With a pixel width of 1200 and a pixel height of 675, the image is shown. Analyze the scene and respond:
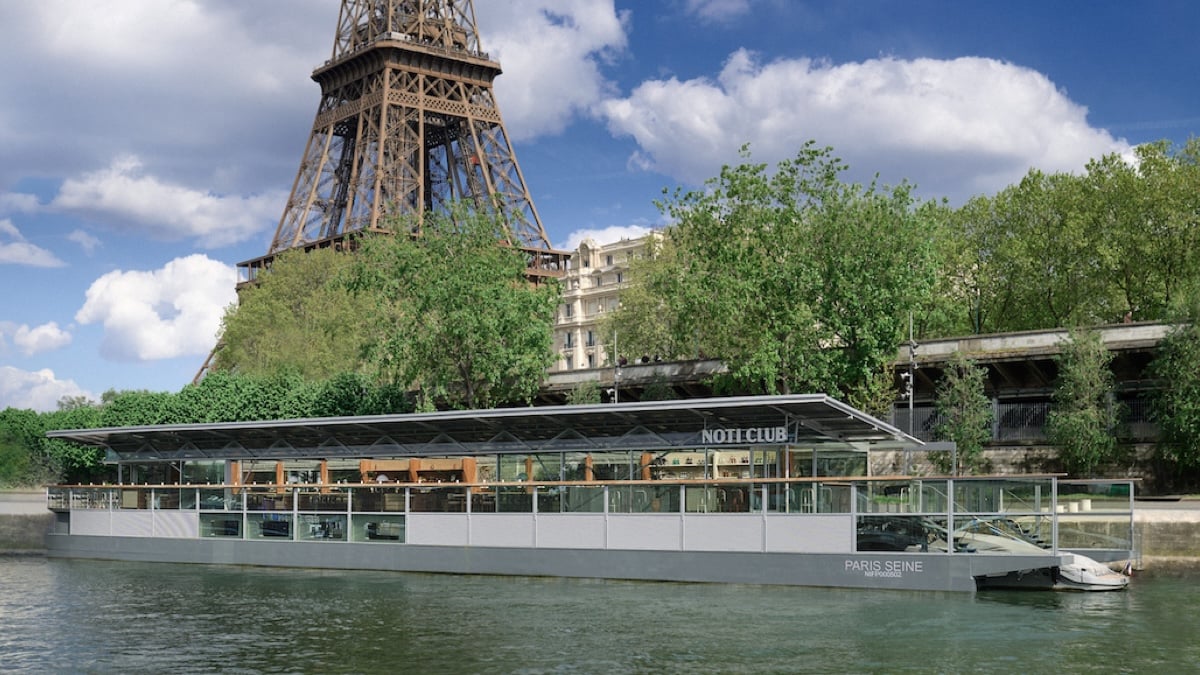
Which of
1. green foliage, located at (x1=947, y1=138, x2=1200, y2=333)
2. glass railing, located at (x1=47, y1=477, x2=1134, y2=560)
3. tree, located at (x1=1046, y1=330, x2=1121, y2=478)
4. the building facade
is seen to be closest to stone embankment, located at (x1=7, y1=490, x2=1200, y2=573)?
glass railing, located at (x1=47, y1=477, x2=1134, y2=560)

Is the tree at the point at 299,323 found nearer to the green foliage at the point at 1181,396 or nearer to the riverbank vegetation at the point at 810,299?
the riverbank vegetation at the point at 810,299

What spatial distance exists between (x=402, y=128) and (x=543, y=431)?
71335 mm

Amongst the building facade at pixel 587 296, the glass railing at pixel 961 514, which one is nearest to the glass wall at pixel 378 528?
the glass railing at pixel 961 514

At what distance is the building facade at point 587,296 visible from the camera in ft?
415

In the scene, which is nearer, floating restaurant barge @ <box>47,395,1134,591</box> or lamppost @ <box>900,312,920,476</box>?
floating restaurant barge @ <box>47,395,1134,591</box>

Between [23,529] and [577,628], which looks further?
[23,529]

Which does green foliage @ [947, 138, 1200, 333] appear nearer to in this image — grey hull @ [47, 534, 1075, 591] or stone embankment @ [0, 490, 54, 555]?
grey hull @ [47, 534, 1075, 591]

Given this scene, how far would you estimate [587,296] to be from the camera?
5059 inches

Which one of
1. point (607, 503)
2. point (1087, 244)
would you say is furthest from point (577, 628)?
point (1087, 244)

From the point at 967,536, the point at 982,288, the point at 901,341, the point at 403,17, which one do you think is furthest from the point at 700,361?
the point at 403,17

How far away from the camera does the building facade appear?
126562mm

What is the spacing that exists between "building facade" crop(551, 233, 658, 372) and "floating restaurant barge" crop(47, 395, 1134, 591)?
80941 mm

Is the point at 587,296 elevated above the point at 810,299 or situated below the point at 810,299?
above

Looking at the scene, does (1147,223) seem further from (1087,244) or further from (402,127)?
(402,127)
